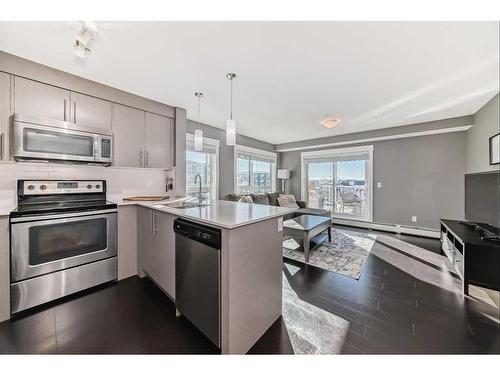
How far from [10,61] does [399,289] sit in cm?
434

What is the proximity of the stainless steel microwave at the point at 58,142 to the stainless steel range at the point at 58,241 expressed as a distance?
1.02 feet

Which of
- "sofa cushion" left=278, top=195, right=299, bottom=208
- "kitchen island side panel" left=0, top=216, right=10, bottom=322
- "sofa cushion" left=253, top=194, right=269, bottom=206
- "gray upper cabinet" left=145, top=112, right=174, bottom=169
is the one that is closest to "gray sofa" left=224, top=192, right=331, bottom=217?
"sofa cushion" left=253, top=194, right=269, bottom=206

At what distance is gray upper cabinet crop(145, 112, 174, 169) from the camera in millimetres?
2703

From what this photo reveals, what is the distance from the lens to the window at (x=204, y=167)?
12.5ft

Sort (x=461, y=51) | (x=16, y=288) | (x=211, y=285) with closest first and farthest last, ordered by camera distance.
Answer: (x=211, y=285) < (x=461, y=51) < (x=16, y=288)

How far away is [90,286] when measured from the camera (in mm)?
1941

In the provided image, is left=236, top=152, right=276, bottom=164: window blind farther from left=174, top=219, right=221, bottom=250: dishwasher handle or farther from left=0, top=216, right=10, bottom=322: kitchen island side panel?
left=0, top=216, right=10, bottom=322: kitchen island side panel

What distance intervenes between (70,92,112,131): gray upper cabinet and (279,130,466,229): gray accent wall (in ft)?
16.0

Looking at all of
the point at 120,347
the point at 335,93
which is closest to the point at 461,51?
the point at 335,93

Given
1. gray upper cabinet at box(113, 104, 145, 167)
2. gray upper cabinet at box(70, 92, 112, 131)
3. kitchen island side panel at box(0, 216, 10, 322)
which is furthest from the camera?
gray upper cabinet at box(113, 104, 145, 167)

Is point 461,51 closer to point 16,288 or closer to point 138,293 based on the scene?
point 138,293

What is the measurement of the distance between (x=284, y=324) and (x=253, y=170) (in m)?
4.24

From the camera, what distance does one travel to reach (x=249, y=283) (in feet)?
4.18

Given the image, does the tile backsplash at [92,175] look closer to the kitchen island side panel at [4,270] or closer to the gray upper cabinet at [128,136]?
the gray upper cabinet at [128,136]
